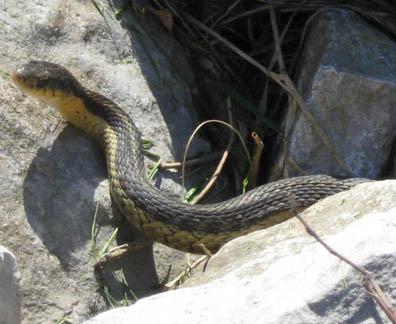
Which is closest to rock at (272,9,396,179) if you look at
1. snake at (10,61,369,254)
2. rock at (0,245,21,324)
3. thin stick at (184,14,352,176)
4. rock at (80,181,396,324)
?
thin stick at (184,14,352,176)

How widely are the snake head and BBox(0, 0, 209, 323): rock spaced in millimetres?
194

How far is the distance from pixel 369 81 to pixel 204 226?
1.24 meters

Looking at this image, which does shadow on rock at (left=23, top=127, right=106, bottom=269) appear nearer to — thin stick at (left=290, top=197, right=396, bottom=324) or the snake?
the snake

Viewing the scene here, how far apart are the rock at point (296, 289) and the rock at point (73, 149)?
99 cm

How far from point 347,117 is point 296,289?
6.30 feet

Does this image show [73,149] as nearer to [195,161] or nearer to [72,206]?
[72,206]

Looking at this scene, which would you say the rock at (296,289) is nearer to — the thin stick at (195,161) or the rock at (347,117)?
the rock at (347,117)

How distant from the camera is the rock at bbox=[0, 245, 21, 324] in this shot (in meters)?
3.13

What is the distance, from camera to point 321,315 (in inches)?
106

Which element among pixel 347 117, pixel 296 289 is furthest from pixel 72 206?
pixel 296 289

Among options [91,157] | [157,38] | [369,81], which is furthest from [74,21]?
[369,81]

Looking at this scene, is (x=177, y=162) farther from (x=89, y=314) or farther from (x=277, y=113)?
(x=89, y=314)

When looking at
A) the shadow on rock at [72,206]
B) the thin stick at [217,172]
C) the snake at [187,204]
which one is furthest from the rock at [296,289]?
the thin stick at [217,172]

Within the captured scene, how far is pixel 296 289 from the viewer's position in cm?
277
